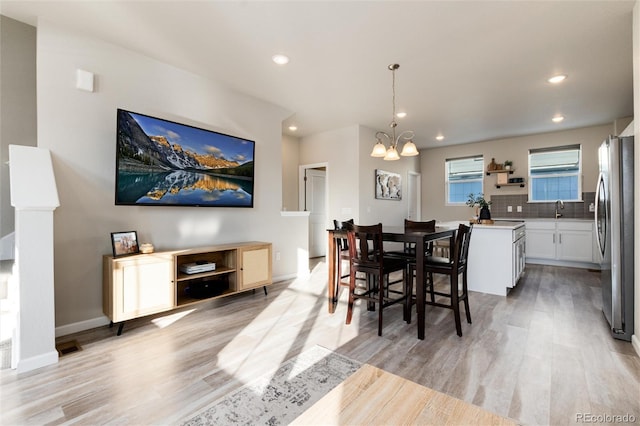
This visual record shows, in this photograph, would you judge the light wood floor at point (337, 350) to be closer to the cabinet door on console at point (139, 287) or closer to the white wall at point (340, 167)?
the cabinet door on console at point (139, 287)

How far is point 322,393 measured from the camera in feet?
5.78

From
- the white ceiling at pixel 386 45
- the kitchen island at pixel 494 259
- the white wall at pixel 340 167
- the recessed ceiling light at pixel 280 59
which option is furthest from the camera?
the white wall at pixel 340 167

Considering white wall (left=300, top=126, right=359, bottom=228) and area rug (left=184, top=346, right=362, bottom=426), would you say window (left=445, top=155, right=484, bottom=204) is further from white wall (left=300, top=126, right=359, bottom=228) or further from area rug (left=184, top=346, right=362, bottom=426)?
area rug (left=184, top=346, right=362, bottom=426)

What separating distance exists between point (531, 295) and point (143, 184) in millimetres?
4678

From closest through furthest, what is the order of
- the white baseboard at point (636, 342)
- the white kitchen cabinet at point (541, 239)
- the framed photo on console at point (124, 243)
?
the white baseboard at point (636, 342)
the framed photo on console at point (124, 243)
the white kitchen cabinet at point (541, 239)

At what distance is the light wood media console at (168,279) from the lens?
2553 mm

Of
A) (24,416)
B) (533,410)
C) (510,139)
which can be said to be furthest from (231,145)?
(510,139)

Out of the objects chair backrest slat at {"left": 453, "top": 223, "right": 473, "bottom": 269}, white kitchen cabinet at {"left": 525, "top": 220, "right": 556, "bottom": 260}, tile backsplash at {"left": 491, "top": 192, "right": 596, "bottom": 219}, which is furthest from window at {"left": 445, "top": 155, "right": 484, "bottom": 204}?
chair backrest slat at {"left": 453, "top": 223, "right": 473, "bottom": 269}

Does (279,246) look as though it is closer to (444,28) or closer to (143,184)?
(143,184)

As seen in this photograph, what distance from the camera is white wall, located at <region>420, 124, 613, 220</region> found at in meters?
5.59

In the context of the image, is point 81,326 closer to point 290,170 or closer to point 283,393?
point 283,393

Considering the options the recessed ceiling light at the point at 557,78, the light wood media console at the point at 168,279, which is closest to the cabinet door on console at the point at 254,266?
the light wood media console at the point at 168,279

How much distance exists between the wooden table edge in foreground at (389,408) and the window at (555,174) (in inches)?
261

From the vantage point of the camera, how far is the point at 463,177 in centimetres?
704
